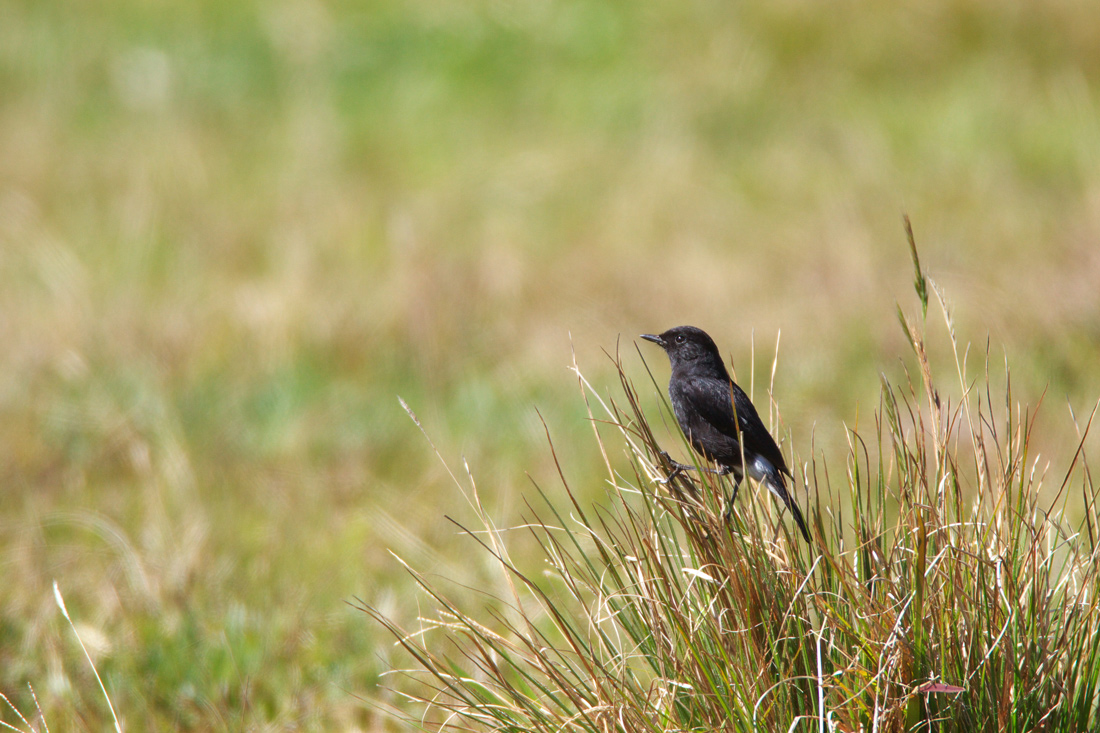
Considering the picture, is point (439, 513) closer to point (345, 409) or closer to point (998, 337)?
point (345, 409)

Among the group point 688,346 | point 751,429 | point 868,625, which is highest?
point 688,346

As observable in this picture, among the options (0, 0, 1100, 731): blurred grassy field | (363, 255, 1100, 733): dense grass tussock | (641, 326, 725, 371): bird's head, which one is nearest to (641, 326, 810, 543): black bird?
(641, 326, 725, 371): bird's head

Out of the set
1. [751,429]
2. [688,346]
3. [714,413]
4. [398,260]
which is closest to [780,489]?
[751,429]

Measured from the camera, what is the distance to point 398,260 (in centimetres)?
916

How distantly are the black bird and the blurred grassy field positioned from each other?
5.16 ft

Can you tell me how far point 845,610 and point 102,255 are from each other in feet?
29.5

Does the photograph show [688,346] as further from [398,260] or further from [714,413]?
[398,260]

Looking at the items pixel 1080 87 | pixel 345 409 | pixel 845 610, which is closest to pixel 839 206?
pixel 1080 87

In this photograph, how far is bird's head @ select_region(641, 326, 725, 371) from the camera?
356cm

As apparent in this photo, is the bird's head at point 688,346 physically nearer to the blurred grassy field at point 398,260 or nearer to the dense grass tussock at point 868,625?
the dense grass tussock at point 868,625

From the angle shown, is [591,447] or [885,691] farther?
[591,447]

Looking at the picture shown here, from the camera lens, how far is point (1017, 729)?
2.32 metres

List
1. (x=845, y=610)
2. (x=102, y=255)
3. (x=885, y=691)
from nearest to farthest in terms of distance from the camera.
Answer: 1. (x=885, y=691)
2. (x=845, y=610)
3. (x=102, y=255)

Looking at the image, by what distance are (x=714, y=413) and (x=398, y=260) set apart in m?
6.12
